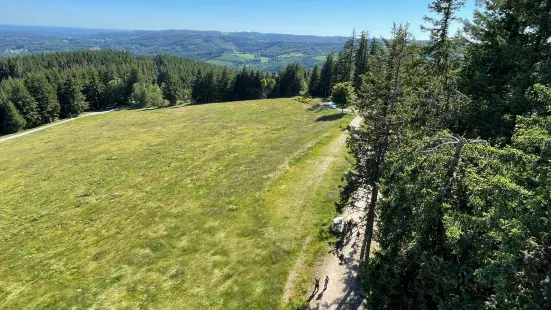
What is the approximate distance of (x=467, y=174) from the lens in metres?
10.2

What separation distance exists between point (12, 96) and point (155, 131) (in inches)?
2274

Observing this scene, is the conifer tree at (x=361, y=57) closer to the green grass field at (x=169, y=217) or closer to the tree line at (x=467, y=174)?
the green grass field at (x=169, y=217)

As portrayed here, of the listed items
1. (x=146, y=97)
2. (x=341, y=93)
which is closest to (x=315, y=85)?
(x=341, y=93)

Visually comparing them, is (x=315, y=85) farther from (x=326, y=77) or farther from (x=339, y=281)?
(x=339, y=281)

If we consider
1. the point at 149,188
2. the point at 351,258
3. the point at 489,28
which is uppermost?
the point at 489,28

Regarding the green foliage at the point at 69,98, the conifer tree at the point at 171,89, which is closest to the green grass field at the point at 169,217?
the green foliage at the point at 69,98

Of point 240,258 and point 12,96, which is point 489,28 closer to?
point 240,258

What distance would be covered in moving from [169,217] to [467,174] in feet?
88.4

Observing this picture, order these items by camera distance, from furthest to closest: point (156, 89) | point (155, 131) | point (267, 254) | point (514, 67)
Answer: point (156, 89) → point (155, 131) → point (267, 254) → point (514, 67)

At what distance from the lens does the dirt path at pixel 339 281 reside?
18984 millimetres

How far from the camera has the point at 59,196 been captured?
1553 inches

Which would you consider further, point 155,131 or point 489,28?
point 155,131

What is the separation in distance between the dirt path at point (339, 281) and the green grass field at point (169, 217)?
5.62 feet

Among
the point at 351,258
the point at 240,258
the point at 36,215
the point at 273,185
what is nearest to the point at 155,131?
the point at 36,215
